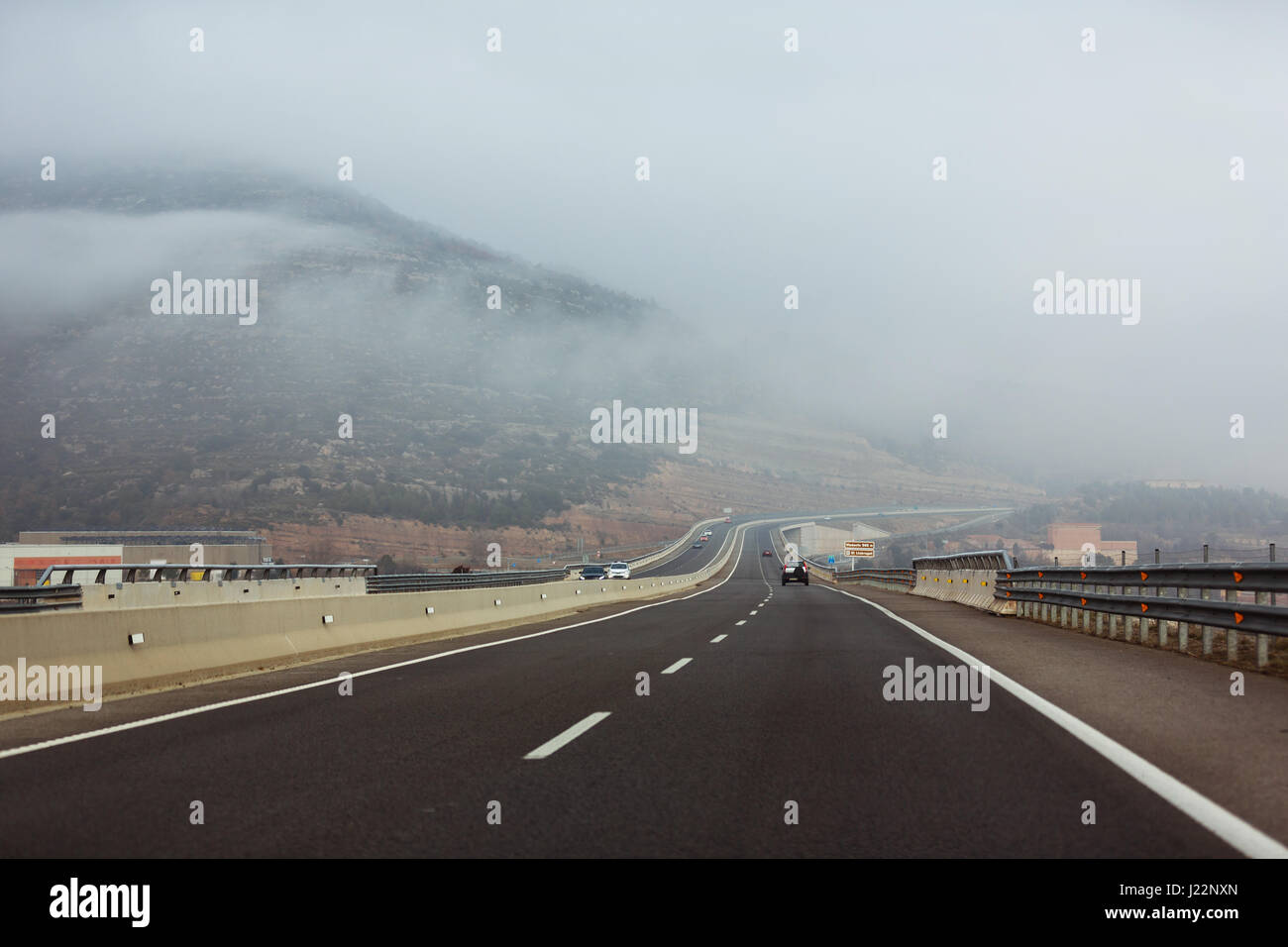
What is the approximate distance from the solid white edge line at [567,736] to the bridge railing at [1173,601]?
25.1ft

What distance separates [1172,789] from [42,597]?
29966 mm

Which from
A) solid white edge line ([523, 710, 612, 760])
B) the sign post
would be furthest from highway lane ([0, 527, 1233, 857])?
the sign post

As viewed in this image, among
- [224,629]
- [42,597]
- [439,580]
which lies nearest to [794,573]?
[439,580]

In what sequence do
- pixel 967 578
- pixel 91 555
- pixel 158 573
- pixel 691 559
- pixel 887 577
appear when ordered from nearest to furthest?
pixel 967 578 → pixel 158 573 → pixel 887 577 → pixel 91 555 → pixel 691 559

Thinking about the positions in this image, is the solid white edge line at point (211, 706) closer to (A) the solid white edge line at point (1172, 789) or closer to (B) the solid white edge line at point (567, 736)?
Result: (B) the solid white edge line at point (567, 736)

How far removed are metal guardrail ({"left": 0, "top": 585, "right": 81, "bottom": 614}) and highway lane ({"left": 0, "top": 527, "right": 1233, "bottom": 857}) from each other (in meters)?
19.6

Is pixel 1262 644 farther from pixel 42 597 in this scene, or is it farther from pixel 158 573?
pixel 158 573

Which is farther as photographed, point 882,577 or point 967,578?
point 882,577

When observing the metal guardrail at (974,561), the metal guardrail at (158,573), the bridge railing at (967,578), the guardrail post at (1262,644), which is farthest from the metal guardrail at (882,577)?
the guardrail post at (1262,644)

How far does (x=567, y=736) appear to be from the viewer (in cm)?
888

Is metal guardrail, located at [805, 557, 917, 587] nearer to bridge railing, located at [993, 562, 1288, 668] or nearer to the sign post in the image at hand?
the sign post

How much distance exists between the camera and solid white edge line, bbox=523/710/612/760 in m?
8.07
